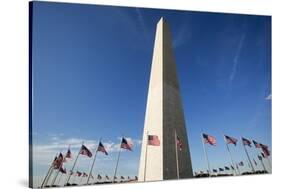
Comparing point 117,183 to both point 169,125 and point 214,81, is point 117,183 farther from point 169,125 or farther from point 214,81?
point 214,81

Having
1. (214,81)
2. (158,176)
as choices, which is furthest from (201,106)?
(158,176)

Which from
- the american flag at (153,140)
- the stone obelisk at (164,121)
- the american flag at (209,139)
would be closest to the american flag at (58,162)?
the stone obelisk at (164,121)

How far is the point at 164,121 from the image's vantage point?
1267 centimetres

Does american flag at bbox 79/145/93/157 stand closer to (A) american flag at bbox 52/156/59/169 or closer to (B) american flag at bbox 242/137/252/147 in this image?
(A) american flag at bbox 52/156/59/169

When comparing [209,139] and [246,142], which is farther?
[246,142]

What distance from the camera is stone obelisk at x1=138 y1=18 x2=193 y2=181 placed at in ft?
40.7

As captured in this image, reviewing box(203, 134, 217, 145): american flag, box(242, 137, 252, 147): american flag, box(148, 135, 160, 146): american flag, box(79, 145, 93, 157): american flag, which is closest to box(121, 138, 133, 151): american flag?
box(148, 135, 160, 146): american flag

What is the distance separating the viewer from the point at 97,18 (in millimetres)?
11961

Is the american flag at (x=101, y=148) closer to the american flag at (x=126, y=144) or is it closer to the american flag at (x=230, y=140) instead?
the american flag at (x=126, y=144)

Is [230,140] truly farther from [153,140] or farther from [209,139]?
[153,140]

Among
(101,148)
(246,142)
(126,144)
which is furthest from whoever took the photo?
(246,142)

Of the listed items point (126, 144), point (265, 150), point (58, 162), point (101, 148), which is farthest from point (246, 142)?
point (58, 162)

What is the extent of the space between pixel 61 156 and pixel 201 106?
3101 millimetres

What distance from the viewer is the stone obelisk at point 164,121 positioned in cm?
1241
